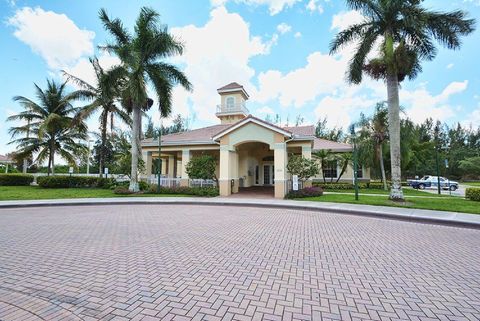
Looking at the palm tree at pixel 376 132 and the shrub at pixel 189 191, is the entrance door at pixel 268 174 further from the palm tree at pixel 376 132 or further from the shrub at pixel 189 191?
the palm tree at pixel 376 132

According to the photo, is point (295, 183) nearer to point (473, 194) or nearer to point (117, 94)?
point (473, 194)

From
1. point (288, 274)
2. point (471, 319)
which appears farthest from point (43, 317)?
point (471, 319)

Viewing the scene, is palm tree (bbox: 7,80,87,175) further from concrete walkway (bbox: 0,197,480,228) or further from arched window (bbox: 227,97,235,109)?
arched window (bbox: 227,97,235,109)

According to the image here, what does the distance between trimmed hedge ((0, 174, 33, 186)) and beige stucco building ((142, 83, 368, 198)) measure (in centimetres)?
1304

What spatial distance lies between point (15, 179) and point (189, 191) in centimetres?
2006

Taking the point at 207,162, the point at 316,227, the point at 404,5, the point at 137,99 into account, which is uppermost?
the point at 404,5

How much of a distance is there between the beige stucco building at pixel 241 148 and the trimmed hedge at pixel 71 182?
15.0ft

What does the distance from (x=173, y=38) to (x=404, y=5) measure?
1545 cm

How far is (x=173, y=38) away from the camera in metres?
18.8

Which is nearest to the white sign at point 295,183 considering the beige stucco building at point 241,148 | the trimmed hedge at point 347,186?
the beige stucco building at point 241,148

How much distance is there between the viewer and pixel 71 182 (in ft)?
77.6

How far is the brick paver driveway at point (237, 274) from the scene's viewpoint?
10.1ft

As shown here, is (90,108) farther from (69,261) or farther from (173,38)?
(69,261)

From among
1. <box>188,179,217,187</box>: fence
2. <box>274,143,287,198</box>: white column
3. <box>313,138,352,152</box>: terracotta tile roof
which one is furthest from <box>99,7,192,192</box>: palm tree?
<box>313,138,352,152</box>: terracotta tile roof
